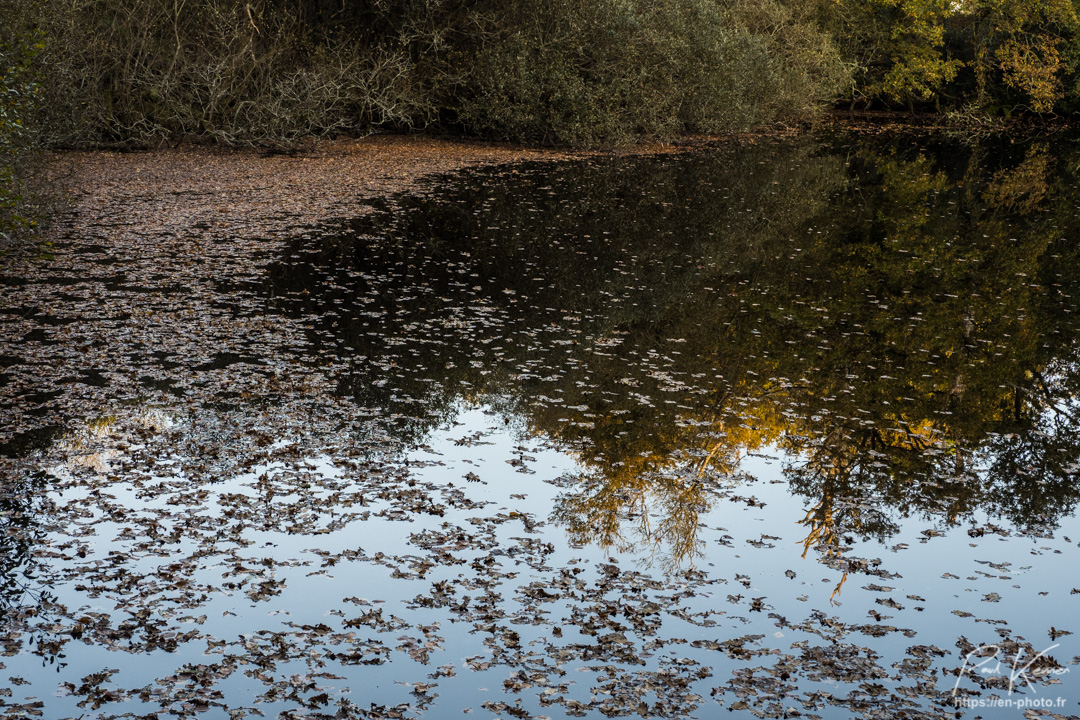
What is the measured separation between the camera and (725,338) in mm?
13438

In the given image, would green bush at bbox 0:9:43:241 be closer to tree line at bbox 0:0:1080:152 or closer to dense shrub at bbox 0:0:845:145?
tree line at bbox 0:0:1080:152

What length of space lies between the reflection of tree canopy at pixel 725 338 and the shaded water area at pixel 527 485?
7 cm

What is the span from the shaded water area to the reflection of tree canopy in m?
0.07

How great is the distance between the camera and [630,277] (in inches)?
654

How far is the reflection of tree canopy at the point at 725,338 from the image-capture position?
9320mm

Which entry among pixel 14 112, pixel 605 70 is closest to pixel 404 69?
pixel 605 70

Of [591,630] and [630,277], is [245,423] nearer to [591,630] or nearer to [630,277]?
[591,630]

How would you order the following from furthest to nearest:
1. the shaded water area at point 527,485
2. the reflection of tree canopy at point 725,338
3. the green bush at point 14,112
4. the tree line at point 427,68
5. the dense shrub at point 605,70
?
1. the dense shrub at point 605,70
2. the tree line at point 427,68
3. the green bush at point 14,112
4. the reflection of tree canopy at point 725,338
5. the shaded water area at point 527,485

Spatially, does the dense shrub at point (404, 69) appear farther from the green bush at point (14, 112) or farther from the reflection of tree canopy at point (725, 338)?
the reflection of tree canopy at point (725, 338)

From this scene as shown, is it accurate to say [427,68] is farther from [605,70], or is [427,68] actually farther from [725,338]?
[725,338]

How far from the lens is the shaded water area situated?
6.17 metres
